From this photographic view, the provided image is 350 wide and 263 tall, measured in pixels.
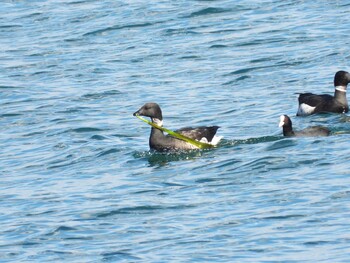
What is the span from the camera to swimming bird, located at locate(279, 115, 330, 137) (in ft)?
68.4

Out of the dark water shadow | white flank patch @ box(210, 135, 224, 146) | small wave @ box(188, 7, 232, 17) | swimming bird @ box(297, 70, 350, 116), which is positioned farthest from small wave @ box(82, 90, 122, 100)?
small wave @ box(188, 7, 232, 17)

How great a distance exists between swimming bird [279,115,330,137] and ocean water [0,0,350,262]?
0.28 meters

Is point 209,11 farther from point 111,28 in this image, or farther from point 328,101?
point 328,101

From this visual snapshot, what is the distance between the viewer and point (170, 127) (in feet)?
78.2

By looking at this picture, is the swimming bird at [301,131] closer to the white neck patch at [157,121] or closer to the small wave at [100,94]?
the white neck patch at [157,121]

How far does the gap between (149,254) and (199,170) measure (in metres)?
4.64

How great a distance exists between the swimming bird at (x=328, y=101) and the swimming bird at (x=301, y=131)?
2.44m

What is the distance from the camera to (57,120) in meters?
25.4

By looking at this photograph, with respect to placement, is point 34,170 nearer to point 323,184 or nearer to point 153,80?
point 323,184

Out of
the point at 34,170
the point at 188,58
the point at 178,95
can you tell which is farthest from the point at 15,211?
the point at 188,58

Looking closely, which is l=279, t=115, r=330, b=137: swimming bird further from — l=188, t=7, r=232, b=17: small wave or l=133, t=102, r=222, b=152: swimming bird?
l=188, t=7, r=232, b=17: small wave

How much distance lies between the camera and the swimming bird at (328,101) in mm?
23609

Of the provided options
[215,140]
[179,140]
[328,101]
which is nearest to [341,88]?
[328,101]

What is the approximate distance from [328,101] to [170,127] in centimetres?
310
